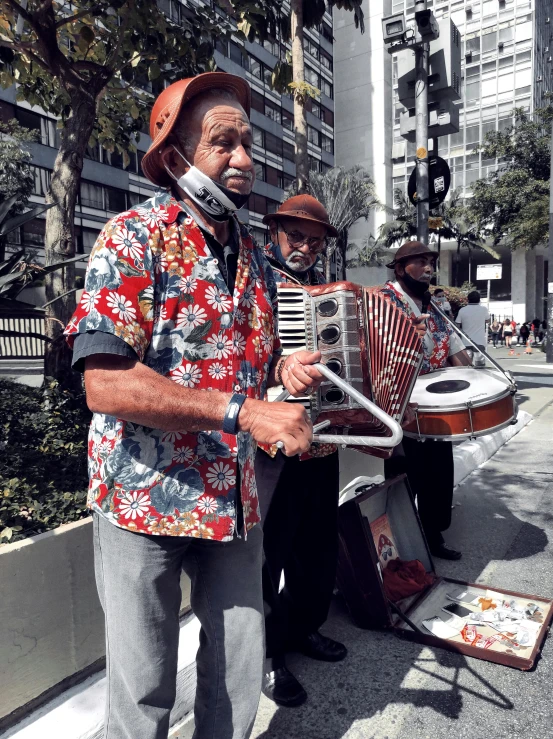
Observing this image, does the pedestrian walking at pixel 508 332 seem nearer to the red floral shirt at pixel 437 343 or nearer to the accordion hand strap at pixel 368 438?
the red floral shirt at pixel 437 343

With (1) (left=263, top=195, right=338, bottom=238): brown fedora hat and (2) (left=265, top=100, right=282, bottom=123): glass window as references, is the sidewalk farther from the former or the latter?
(2) (left=265, top=100, right=282, bottom=123): glass window

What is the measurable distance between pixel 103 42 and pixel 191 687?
222 inches

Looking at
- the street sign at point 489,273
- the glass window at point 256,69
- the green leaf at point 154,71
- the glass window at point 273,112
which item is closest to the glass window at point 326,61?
the glass window at point 273,112

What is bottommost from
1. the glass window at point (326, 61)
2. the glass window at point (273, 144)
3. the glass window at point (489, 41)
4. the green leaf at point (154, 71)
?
the green leaf at point (154, 71)

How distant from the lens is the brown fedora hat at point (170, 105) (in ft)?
5.03

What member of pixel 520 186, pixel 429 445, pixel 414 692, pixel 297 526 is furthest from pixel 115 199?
pixel 414 692

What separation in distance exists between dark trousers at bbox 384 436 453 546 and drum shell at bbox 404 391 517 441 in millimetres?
554

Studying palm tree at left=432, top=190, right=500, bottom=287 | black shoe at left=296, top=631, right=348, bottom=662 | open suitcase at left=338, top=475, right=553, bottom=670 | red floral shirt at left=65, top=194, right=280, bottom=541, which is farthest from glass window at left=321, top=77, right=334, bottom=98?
red floral shirt at left=65, top=194, right=280, bottom=541

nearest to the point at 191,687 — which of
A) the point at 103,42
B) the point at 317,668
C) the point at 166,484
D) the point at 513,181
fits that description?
the point at 317,668

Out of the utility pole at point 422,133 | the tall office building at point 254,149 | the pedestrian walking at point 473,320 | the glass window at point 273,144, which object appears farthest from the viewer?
the glass window at point 273,144

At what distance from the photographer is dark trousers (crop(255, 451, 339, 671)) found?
8.41 ft

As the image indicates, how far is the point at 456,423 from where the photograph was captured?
3334mm

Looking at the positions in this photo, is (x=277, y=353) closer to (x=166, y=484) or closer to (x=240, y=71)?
(x=166, y=484)

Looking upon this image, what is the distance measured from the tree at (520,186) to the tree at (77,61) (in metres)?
22.9
